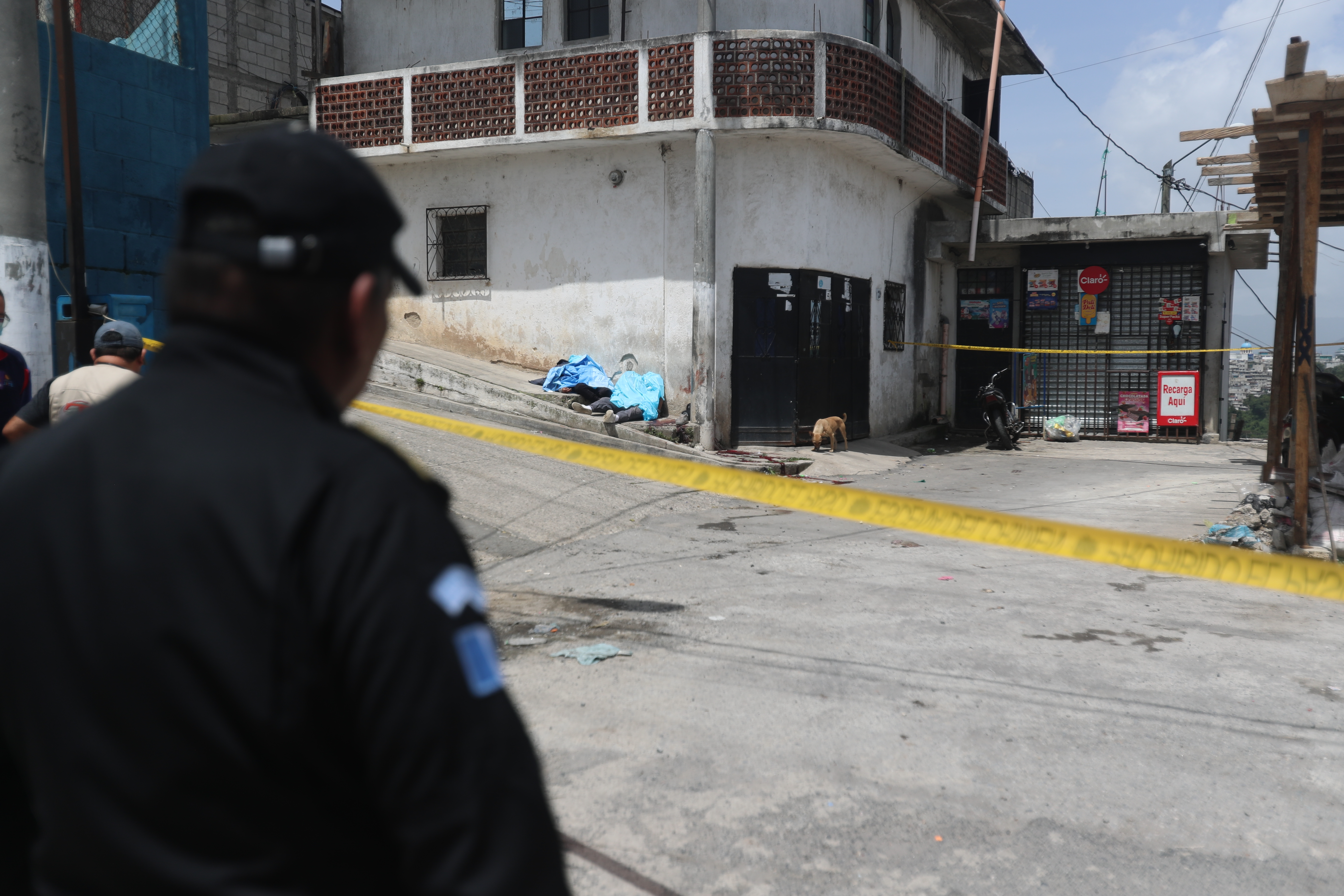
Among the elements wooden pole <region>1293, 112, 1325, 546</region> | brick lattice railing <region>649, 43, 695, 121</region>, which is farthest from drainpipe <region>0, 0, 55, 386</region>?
brick lattice railing <region>649, 43, 695, 121</region>

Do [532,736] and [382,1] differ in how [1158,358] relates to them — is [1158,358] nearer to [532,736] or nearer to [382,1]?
[382,1]

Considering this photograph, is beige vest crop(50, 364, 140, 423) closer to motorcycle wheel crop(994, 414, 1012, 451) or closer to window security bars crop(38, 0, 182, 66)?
window security bars crop(38, 0, 182, 66)

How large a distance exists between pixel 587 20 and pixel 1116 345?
1052cm

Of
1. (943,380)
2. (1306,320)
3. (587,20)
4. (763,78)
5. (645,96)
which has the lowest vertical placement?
(943,380)

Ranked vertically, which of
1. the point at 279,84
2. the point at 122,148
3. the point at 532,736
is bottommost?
the point at 532,736

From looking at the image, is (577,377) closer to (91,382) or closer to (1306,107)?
(1306,107)

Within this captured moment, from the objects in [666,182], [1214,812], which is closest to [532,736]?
[1214,812]

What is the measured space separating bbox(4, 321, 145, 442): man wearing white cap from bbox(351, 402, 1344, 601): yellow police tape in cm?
181

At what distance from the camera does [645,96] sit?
13305 millimetres

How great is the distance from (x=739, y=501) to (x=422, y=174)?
8637 millimetres

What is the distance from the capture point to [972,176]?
59.6 feet

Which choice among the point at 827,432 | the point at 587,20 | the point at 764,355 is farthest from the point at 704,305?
the point at 587,20

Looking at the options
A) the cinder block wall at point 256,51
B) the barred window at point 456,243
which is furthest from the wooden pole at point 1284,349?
the cinder block wall at point 256,51

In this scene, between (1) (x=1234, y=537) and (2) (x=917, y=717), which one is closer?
(2) (x=917, y=717)
